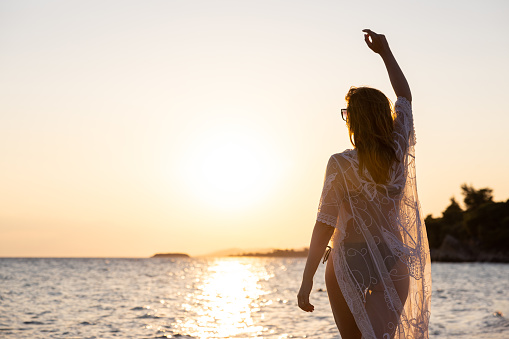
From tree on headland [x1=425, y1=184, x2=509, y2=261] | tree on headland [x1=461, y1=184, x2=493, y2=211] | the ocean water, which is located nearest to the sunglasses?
the ocean water

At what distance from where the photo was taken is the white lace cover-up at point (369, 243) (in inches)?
136

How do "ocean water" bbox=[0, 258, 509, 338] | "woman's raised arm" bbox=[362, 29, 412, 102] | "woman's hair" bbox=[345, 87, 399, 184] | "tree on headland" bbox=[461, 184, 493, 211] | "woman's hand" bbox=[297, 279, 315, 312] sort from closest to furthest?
"woman's hand" bbox=[297, 279, 315, 312], "woman's hair" bbox=[345, 87, 399, 184], "woman's raised arm" bbox=[362, 29, 412, 102], "ocean water" bbox=[0, 258, 509, 338], "tree on headland" bbox=[461, 184, 493, 211]

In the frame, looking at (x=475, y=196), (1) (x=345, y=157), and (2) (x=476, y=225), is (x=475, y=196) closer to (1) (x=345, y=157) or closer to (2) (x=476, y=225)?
(2) (x=476, y=225)

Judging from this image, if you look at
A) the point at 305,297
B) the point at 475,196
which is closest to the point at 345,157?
the point at 305,297

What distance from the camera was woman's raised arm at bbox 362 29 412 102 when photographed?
152 inches

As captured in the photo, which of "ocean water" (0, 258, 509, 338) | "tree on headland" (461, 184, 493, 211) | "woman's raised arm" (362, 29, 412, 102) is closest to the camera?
"woman's raised arm" (362, 29, 412, 102)

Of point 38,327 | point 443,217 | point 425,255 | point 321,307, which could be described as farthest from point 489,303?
point 443,217

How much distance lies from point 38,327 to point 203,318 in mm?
5458

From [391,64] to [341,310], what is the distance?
5.21ft

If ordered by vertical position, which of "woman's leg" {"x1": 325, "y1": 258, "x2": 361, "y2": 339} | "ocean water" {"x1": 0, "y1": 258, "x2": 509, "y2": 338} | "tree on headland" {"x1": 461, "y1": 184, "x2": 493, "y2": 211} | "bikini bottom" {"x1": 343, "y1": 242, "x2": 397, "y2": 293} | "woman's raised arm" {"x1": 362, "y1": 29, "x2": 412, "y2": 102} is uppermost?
"tree on headland" {"x1": 461, "y1": 184, "x2": 493, "y2": 211}

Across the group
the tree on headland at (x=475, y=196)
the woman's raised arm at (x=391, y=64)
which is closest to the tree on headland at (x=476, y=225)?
the tree on headland at (x=475, y=196)

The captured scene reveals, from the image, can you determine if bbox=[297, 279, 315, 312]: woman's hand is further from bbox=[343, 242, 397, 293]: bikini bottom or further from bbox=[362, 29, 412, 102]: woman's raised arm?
bbox=[362, 29, 412, 102]: woman's raised arm

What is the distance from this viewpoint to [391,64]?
3.90m

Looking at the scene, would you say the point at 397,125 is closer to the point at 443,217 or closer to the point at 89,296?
the point at 89,296
